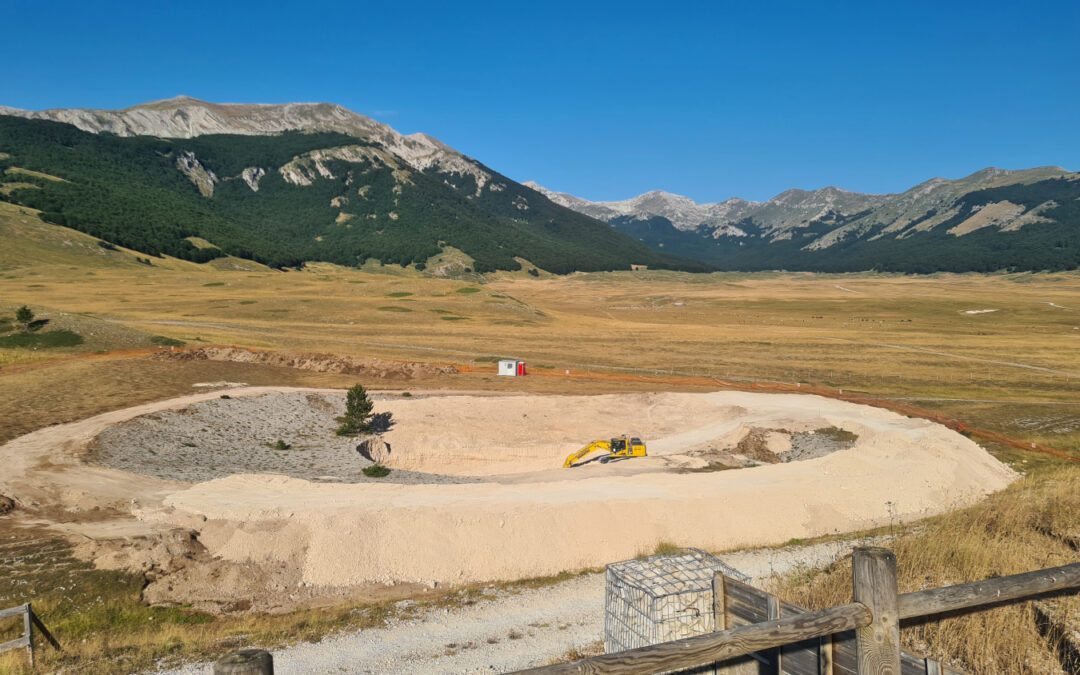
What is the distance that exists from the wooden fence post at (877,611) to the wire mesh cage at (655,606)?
5.51 metres

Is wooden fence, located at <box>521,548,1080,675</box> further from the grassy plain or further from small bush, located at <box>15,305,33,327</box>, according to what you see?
small bush, located at <box>15,305,33,327</box>

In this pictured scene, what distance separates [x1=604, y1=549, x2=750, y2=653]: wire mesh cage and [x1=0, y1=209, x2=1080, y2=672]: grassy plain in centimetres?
243

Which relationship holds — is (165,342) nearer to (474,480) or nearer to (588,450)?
(474,480)

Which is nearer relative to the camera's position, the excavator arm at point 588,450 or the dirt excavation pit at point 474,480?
the dirt excavation pit at point 474,480

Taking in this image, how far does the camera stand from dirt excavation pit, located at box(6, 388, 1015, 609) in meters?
23.1

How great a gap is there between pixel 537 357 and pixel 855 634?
3114 inches

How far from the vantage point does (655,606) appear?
1292 cm

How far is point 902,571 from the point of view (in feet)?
44.5

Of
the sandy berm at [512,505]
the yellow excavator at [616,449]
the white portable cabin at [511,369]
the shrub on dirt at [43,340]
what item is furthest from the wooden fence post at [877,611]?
the shrub on dirt at [43,340]

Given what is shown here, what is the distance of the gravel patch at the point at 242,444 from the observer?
35.4m

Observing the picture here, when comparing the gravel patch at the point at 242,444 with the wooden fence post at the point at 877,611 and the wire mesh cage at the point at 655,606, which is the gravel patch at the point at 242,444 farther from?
the wooden fence post at the point at 877,611

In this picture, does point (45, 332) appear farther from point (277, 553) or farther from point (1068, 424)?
point (1068, 424)

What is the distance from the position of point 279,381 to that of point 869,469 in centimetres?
5173

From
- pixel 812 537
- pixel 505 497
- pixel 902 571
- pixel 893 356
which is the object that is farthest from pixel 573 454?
pixel 893 356
